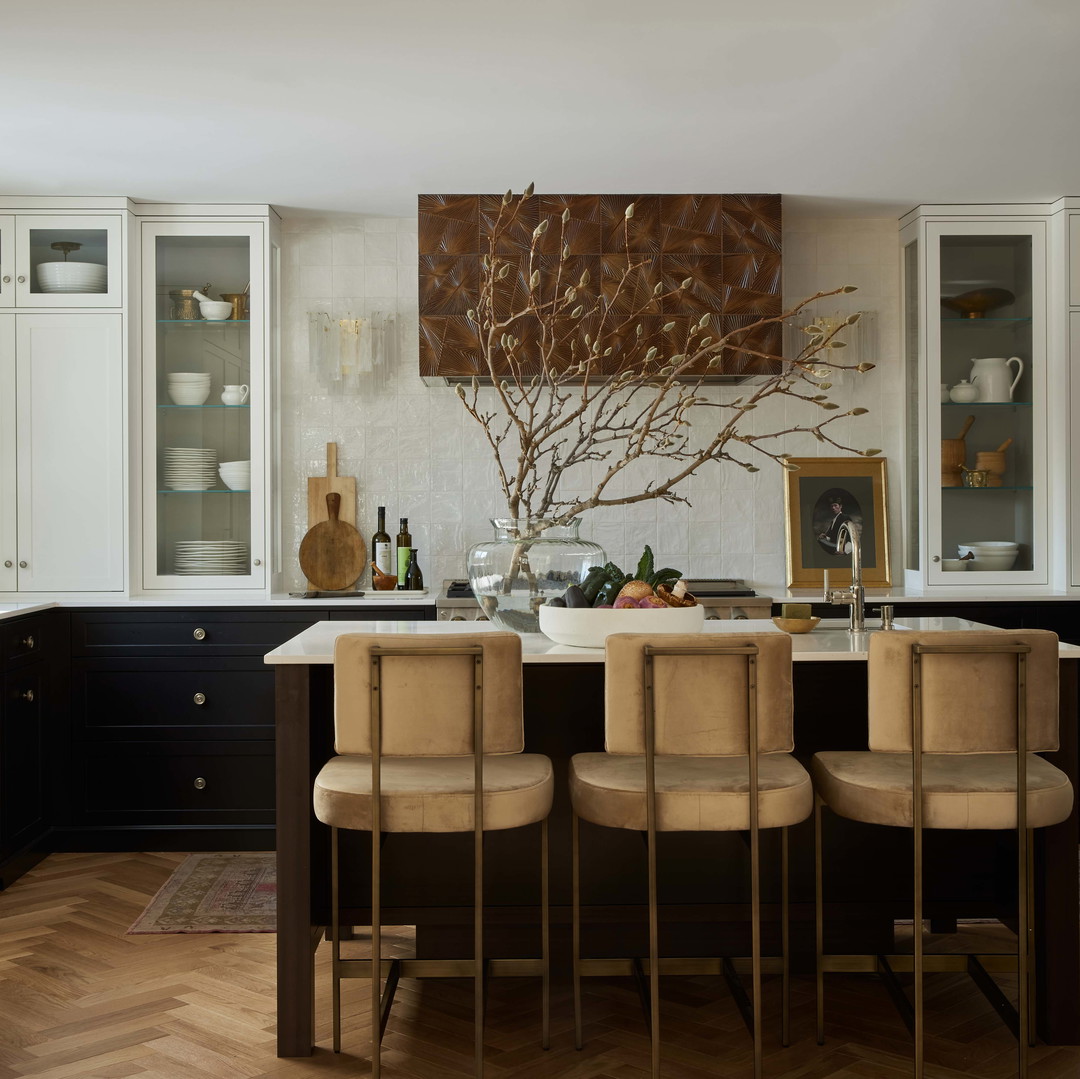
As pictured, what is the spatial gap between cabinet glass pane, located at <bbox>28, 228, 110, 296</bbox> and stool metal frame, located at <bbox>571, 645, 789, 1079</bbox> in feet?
10.6

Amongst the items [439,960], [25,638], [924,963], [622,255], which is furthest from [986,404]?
[25,638]

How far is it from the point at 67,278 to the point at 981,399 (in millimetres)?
3886

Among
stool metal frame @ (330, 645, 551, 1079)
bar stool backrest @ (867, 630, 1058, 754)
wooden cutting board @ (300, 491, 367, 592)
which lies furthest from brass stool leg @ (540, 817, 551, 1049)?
wooden cutting board @ (300, 491, 367, 592)

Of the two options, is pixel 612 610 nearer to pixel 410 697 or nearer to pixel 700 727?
pixel 700 727

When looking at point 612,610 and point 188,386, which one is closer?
point 612,610

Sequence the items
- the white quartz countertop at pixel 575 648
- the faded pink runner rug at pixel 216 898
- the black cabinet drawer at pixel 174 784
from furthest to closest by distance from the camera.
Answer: the black cabinet drawer at pixel 174 784 → the faded pink runner rug at pixel 216 898 → the white quartz countertop at pixel 575 648

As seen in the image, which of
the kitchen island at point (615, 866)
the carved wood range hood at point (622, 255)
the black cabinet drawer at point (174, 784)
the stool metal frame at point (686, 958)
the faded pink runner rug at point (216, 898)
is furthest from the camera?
the carved wood range hood at point (622, 255)

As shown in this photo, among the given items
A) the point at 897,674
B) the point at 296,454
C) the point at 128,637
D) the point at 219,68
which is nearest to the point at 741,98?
the point at 219,68

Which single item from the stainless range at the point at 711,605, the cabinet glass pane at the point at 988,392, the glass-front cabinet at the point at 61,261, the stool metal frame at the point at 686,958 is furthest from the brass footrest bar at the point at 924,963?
the glass-front cabinet at the point at 61,261

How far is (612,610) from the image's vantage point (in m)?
2.58

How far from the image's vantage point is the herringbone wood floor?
8.04 ft

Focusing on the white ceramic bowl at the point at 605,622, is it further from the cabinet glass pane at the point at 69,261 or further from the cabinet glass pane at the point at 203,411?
the cabinet glass pane at the point at 69,261

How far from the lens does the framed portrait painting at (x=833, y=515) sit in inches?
187

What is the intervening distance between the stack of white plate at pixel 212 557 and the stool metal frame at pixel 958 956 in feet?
9.29
